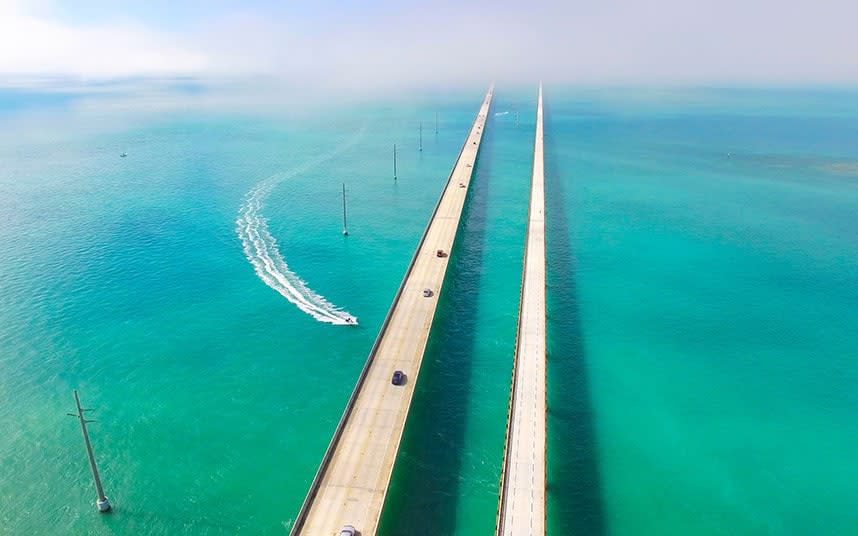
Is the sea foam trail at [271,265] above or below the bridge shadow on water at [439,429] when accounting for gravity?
above

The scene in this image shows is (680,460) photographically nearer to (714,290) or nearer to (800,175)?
(714,290)

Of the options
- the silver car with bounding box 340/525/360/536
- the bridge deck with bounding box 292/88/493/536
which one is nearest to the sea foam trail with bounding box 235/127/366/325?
the bridge deck with bounding box 292/88/493/536

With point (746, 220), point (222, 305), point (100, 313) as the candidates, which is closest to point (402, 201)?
point (222, 305)

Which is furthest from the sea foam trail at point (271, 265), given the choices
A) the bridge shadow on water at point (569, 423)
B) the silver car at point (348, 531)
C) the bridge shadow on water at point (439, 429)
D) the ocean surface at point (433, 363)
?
the silver car at point (348, 531)

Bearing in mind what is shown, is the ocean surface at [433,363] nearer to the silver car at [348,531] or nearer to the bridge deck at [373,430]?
the bridge deck at [373,430]

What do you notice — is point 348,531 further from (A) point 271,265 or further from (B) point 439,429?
(A) point 271,265

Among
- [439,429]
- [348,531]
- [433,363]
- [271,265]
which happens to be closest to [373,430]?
[439,429]

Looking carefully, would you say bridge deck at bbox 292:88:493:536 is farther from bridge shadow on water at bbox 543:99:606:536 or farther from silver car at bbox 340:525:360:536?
bridge shadow on water at bbox 543:99:606:536
